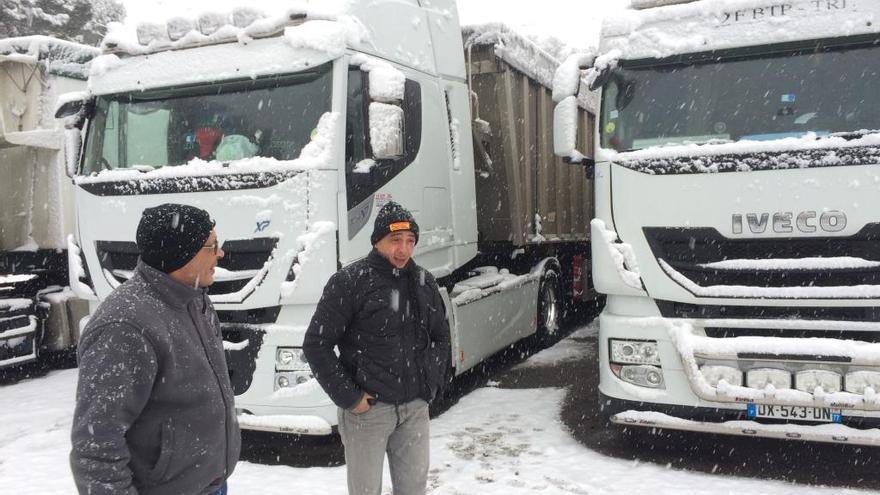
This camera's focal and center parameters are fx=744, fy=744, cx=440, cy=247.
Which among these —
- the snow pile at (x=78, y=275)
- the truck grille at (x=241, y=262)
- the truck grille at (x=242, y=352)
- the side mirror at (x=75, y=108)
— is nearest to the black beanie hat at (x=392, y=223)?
the truck grille at (x=241, y=262)

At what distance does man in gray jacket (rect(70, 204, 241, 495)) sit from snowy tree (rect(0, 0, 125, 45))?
2275 cm

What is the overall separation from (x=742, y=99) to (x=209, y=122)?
142 inches

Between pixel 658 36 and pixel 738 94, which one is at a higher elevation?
pixel 658 36

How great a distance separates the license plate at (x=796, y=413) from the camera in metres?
4.33

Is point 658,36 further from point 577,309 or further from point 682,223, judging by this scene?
point 577,309

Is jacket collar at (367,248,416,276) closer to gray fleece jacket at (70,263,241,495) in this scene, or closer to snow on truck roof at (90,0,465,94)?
gray fleece jacket at (70,263,241,495)

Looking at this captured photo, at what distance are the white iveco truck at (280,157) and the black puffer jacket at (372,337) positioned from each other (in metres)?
1.51

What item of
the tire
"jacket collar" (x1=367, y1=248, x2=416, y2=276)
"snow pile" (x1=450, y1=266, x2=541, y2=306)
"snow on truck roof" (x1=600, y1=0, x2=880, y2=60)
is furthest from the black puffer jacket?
the tire

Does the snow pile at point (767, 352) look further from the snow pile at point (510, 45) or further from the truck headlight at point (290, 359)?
the snow pile at point (510, 45)

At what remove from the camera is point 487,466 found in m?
4.94

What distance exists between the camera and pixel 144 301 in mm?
2150

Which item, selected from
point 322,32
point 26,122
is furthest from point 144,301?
point 26,122

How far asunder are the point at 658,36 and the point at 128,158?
388cm

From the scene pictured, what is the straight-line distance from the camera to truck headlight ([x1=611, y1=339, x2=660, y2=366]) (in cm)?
476
